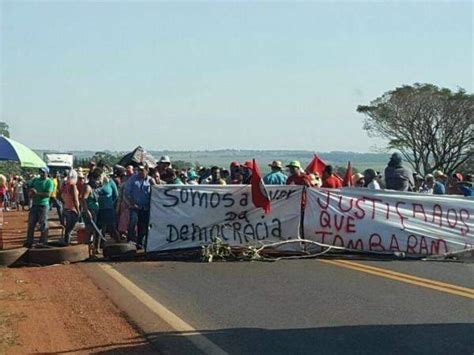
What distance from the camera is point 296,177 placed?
15039mm

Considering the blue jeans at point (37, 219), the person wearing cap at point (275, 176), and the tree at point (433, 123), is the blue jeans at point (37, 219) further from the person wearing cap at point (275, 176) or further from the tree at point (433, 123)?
the tree at point (433, 123)

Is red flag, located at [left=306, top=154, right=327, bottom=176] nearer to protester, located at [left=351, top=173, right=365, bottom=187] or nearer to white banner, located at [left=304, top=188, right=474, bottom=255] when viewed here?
protester, located at [left=351, top=173, right=365, bottom=187]

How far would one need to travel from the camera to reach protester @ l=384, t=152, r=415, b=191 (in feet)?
50.5

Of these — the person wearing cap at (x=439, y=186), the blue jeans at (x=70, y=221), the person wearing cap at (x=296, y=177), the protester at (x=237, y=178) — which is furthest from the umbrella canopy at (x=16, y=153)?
the person wearing cap at (x=439, y=186)

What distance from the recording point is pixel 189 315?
8.46m

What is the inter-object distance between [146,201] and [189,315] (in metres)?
6.15

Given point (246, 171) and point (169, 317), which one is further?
point (246, 171)

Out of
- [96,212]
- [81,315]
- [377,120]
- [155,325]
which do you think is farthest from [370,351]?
[377,120]

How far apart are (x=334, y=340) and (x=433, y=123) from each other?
4552 centimetres

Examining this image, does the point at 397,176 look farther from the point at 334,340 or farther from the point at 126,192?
the point at 334,340

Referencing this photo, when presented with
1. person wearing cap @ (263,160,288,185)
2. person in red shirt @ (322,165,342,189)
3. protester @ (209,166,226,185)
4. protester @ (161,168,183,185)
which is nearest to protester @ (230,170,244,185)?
protester @ (209,166,226,185)

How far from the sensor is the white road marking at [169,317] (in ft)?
23.1

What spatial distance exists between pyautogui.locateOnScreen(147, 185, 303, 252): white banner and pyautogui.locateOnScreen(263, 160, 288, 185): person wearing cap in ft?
4.16

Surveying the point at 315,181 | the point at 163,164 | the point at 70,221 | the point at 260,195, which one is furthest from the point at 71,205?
the point at 315,181
